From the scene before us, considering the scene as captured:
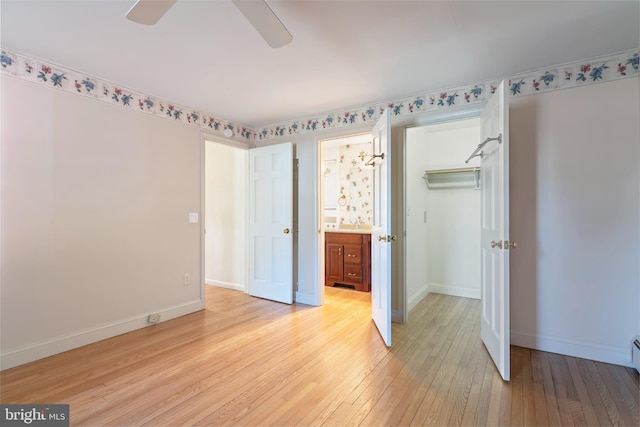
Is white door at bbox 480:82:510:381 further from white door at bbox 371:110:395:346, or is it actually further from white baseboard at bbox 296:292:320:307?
white baseboard at bbox 296:292:320:307

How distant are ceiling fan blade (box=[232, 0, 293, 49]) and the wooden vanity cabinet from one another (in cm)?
318

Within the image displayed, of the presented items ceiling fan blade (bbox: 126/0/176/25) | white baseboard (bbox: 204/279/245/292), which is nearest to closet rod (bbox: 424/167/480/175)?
white baseboard (bbox: 204/279/245/292)

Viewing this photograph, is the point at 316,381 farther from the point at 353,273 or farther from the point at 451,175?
the point at 451,175

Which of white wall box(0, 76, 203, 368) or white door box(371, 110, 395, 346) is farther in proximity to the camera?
white door box(371, 110, 395, 346)

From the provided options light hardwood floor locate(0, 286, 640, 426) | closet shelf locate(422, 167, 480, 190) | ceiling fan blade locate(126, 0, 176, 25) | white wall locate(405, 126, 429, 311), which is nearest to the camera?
ceiling fan blade locate(126, 0, 176, 25)

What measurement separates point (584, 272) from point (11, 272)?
441 cm

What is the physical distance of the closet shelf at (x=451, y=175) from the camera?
12.5 feet

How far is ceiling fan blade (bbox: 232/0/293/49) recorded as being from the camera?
1.36 metres

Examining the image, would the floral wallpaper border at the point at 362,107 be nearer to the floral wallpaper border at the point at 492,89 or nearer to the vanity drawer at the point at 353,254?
the floral wallpaper border at the point at 492,89

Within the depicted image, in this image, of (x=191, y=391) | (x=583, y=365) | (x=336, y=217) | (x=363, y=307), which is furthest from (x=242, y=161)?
(x=583, y=365)

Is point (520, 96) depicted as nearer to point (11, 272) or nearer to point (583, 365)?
point (583, 365)

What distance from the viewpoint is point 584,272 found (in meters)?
2.29

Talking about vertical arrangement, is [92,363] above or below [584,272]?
below

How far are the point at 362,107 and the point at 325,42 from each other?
135 centimetres
